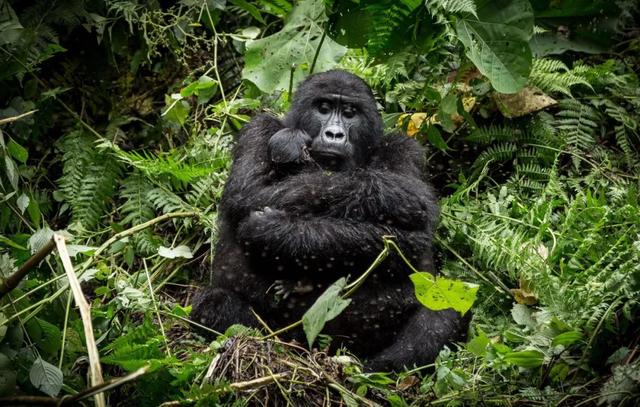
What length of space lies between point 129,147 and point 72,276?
341cm

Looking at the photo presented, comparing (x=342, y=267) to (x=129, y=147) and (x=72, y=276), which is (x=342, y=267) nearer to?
(x=72, y=276)

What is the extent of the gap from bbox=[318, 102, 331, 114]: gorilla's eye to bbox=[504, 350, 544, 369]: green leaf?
177cm

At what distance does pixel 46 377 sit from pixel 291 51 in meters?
2.74

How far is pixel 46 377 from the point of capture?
Answer: 127 inches

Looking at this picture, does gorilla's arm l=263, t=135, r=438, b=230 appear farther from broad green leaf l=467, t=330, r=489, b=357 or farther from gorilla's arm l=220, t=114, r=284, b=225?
broad green leaf l=467, t=330, r=489, b=357

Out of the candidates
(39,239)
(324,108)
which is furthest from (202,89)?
(39,239)

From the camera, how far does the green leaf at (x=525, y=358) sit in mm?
3385

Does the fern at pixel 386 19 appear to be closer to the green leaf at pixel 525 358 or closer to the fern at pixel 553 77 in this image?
the fern at pixel 553 77

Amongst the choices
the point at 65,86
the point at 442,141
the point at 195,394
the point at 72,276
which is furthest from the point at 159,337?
the point at 65,86

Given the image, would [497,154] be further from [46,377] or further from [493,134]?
[46,377]

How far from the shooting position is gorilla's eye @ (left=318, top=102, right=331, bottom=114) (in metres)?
4.63

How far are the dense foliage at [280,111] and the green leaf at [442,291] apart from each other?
1.19 ft

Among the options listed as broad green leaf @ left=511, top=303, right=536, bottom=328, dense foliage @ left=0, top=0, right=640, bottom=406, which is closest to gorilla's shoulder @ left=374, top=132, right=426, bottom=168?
dense foliage @ left=0, top=0, right=640, bottom=406

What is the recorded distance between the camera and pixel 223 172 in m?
5.52
